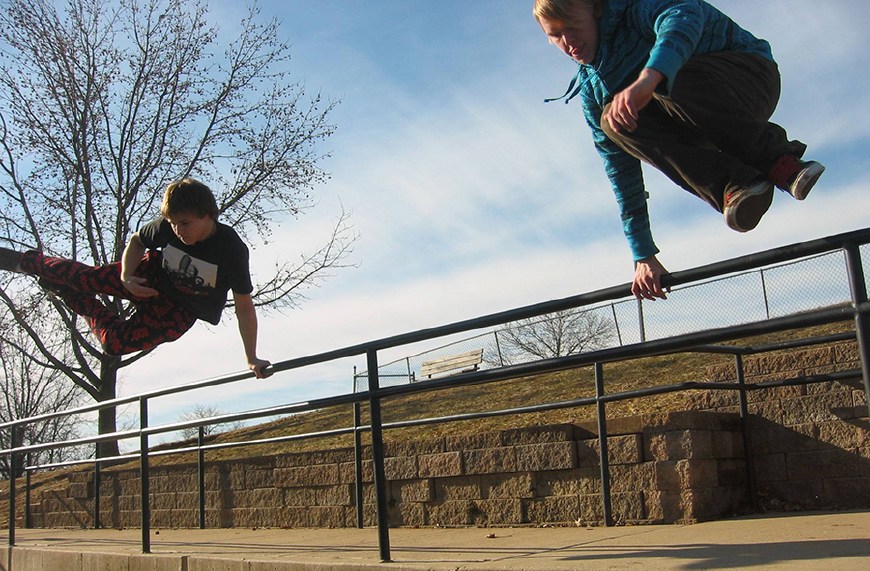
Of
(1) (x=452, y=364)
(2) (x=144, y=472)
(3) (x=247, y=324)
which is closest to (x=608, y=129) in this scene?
(3) (x=247, y=324)

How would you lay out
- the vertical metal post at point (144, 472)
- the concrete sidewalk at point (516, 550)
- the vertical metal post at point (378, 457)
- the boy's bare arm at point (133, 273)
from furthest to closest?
1. the vertical metal post at point (144, 472)
2. the boy's bare arm at point (133, 273)
3. the vertical metal post at point (378, 457)
4. the concrete sidewalk at point (516, 550)

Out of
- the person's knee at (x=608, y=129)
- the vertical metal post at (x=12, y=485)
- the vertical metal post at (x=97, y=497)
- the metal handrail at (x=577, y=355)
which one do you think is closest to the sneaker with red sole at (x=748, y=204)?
the metal handrail at (x=577, y=355)

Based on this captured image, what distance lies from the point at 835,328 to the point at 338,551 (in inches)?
315

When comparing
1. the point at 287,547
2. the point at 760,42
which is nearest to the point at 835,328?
the point at 287,547

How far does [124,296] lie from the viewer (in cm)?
490

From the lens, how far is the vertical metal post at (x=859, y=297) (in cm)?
232

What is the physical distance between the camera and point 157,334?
4.85 m

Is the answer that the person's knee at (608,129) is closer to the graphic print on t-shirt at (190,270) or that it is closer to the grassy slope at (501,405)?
the graphic print on t-shirt at (190,270)

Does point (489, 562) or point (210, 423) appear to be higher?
point (210, 423)

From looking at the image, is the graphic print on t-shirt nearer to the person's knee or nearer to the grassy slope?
the person's knee

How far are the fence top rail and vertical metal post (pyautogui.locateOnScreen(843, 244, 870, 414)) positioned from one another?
45 mm

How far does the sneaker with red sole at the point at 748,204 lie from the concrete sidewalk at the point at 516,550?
1.02 meters

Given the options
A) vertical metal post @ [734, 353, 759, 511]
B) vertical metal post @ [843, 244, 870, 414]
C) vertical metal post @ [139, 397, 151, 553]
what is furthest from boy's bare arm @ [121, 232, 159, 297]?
vertical metal post @ [734, 353, 759, 511]

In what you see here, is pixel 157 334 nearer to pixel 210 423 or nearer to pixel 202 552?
pixel 210 423
